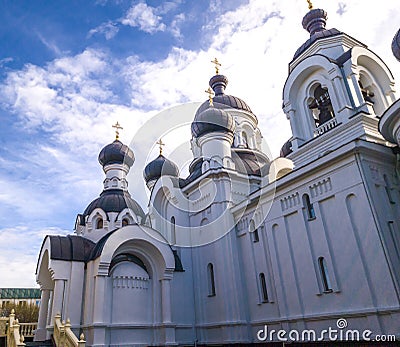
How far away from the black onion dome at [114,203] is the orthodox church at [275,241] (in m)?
3.04

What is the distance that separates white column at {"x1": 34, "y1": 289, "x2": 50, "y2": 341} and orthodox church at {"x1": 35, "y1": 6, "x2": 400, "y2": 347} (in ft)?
0.17

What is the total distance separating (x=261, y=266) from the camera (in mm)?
12898

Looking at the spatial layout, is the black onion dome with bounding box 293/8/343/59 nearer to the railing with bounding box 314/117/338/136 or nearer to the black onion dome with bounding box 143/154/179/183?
the railing with bounding box 314/117/338/136

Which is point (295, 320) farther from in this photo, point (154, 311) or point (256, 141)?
point (256, 141)

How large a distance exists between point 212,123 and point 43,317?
1137cm

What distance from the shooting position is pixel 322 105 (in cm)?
1452

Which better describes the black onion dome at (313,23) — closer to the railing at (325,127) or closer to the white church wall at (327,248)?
the railing at (325,127)

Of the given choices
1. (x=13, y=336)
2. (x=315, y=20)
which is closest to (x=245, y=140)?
(x=315, y=20)

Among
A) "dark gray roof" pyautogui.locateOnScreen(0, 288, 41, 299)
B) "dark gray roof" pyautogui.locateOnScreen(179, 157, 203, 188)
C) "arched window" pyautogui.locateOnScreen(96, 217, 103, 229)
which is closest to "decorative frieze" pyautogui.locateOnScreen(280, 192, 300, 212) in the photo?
"dark gray roof" pyautogui.locateOnScreen(179, 157, 203, 188)

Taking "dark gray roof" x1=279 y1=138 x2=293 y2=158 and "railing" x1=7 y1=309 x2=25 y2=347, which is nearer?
"railing" x1=7 y1=309 x2=25 y2=347

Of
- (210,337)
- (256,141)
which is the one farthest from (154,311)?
(256,141)

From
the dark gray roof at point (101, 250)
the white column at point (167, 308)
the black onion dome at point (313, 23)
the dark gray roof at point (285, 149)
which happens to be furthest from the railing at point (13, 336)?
the dark gray roof at point (285, 149)

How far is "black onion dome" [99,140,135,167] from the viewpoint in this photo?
72.5ft

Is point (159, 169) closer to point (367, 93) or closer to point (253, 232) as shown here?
point (253, 232)
